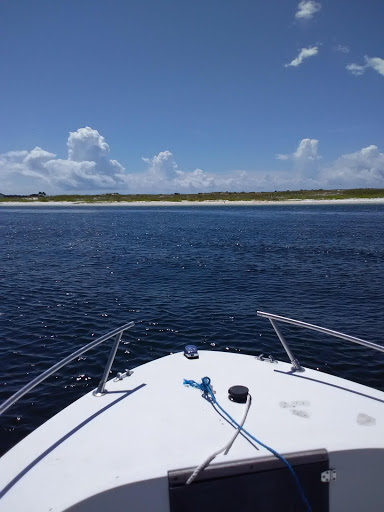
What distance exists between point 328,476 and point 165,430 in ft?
6.68

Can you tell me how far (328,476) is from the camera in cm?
423

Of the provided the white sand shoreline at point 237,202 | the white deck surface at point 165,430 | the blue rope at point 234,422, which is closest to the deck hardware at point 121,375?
the white deck surface at point 165,430

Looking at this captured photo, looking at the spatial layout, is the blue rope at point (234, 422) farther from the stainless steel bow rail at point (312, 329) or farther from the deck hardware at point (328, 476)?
the stainless steel bow rail at point (312, 329)

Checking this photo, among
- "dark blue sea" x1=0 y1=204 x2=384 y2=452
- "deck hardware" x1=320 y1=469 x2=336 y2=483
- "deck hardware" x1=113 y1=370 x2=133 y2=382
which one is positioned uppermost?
"deck hardware" x1=113 y1=370 x2=133 y2=382

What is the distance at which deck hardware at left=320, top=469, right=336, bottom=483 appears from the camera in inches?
166

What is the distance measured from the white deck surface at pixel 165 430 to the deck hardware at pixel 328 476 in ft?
0.82

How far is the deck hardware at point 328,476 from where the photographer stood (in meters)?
4.21

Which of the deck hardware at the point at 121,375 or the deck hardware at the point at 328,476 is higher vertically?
the deck hardware at the point at 121,375

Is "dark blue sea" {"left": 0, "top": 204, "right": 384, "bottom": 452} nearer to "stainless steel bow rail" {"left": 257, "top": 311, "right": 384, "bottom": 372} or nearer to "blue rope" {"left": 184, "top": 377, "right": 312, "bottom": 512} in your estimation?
"blue rope" {"left": 184, "top": 377, "right": 312, "bottom": 512}

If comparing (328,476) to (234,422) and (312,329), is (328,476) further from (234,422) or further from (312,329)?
(312,329)

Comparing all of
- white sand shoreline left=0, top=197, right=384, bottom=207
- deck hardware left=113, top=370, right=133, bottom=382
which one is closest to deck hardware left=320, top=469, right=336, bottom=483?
deck hardware left=113, top=370, right=133, bottom=382

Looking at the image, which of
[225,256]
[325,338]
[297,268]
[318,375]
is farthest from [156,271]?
[318,375]

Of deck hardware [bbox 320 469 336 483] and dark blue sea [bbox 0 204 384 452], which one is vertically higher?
deck hardware [bbox 320 469 336 483]

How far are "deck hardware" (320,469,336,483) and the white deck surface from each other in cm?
25
